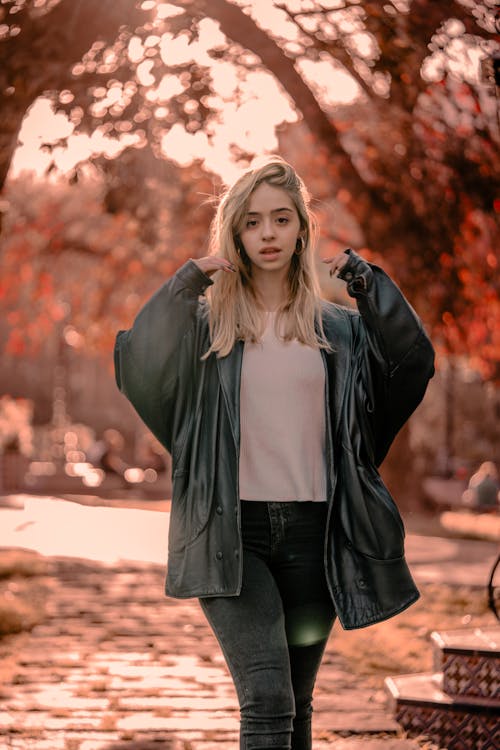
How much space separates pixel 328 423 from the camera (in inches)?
143

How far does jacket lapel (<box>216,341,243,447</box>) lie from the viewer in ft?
11.6

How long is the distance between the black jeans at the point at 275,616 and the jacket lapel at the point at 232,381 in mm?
239

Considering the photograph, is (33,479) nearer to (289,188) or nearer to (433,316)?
(433,316)

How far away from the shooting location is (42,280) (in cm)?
2331

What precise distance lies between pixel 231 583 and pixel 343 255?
108 cm

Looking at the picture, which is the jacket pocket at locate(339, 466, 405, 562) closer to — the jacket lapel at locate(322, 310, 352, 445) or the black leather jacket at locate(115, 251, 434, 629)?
the black leather jacket at locate(115, 251, 434, 629)

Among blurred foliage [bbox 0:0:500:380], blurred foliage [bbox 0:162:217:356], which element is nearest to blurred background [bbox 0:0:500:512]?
blurred foliage [bbox 0:0:500:380]

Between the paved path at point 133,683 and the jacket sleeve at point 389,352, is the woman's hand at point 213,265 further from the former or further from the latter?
Result: the paved path at point 133,683

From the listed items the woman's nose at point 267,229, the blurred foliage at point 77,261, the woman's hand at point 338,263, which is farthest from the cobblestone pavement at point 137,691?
the blurred foliage at point 77,261

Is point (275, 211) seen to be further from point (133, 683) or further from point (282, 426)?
point (133, 683)

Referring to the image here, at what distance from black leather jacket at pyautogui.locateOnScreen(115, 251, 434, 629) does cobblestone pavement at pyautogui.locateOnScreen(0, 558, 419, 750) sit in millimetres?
1992

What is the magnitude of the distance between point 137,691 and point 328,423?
3.54m

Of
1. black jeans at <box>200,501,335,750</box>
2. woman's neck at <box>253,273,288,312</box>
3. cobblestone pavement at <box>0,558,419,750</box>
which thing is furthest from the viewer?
cobblestone pavement at <box>0,558,419,750</box>

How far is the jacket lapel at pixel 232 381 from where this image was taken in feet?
11.6
